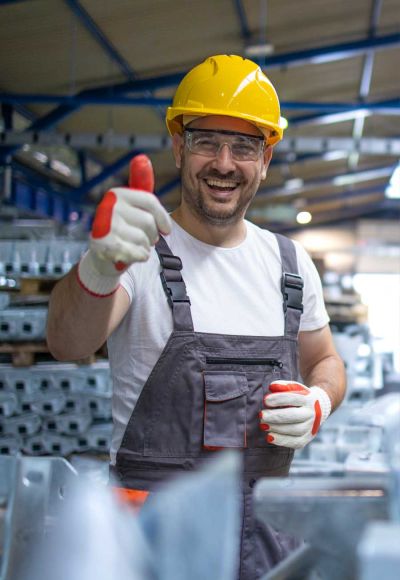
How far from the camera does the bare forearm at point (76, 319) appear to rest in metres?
1.56

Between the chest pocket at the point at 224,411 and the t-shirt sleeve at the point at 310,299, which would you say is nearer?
the chest pocket at the point at 224,411

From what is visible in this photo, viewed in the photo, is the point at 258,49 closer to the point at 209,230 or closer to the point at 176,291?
the point at 209,230

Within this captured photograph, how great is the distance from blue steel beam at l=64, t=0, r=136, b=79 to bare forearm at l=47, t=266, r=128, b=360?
18.8 feet

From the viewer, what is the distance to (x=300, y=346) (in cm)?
222

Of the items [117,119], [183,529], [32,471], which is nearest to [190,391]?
[32,471]

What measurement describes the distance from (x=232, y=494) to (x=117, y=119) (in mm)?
10496

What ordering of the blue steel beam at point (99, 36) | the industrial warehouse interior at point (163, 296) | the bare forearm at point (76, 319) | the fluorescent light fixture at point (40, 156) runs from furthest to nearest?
the fluorescent light fixture at point (40, 156) → the blue steel beam at point (99, 36) → the bare forearm at point (76, 319) → the industrial warehouse interior at point (163, 296)

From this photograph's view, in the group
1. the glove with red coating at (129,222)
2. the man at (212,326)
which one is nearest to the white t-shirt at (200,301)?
the man at (212,326)

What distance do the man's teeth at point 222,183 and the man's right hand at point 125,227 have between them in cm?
60

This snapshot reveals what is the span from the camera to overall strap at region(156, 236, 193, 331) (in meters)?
1.79

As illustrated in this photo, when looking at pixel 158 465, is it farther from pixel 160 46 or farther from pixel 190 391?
pixel 160 46

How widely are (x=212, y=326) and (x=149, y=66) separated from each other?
298 inches

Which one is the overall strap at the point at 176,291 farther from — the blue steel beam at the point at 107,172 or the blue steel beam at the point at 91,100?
the blue steel beam at the point at 107,172

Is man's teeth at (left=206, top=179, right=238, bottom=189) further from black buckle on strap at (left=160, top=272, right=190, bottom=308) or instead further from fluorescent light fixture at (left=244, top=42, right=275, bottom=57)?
fluorescent light fixture at (left=244, top=42, right=275, bottom=57)
